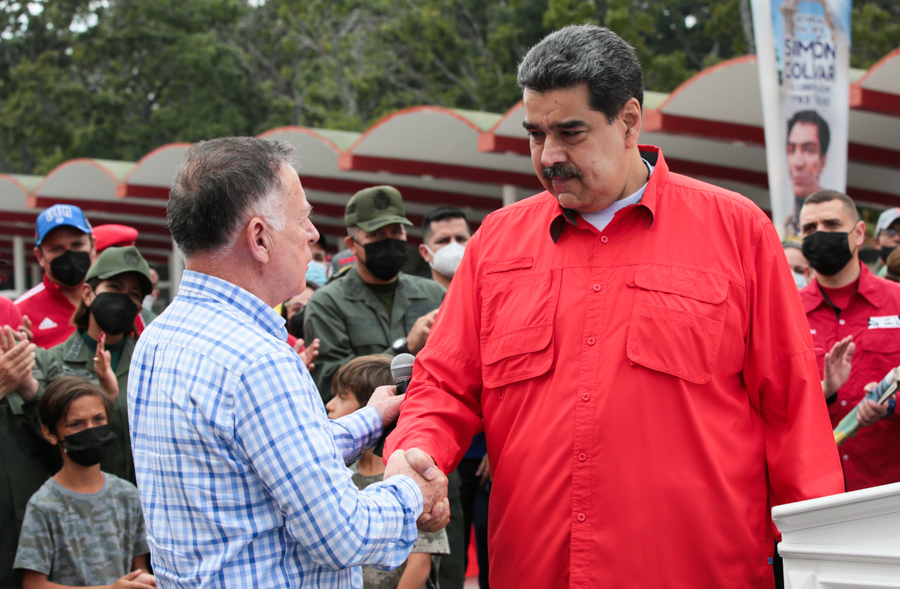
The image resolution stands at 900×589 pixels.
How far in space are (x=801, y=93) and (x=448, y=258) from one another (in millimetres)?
4618

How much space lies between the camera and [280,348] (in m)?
2.08

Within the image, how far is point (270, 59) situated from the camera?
3522cm

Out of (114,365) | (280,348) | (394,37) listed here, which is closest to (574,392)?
(280,348)

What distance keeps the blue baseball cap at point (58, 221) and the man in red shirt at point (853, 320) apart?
4145 mm

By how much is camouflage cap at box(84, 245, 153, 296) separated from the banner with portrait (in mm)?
5920

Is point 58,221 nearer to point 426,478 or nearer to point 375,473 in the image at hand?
point 375,473

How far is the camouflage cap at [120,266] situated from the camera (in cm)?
475

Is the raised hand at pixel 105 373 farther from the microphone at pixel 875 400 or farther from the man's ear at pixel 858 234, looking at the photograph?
the man's ear at pixel 858 234

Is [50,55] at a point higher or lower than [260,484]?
higher

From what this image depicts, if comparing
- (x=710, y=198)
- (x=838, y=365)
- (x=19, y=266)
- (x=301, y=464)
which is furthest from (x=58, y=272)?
(x=19, y=266)

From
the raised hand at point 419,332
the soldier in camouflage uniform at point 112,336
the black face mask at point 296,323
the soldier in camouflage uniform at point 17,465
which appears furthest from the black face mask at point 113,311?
the raised hand at point 419,332

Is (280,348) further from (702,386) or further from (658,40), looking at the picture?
(658,40)

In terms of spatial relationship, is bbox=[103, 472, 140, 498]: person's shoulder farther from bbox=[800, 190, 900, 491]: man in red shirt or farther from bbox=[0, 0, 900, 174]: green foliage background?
bbox=[0, 0, 900, 174]: green foliage background

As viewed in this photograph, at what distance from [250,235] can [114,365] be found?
3032mm
